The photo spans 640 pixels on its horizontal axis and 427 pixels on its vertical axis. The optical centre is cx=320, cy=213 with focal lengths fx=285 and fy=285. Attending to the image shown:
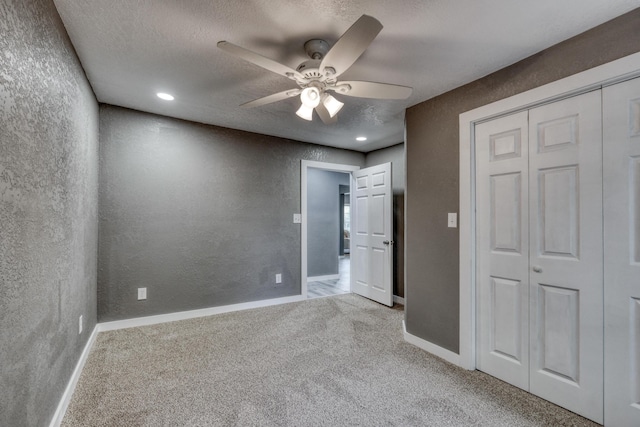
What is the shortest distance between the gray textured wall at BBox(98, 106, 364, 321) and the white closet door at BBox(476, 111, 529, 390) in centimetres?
246

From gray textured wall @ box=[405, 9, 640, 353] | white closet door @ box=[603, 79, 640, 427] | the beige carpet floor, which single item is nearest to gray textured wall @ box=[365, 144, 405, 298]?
the beige carpet floor

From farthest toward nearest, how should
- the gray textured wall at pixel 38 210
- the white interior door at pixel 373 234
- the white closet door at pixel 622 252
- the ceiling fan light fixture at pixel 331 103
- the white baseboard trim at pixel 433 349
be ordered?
the white interior door at pixel 373 234
the white baseboard trim at pixel 433 349
the ceiling fan light fixture at pixel 331 103
the white closet door at pixel 622 252
the gray textured wall at pixel 38 210

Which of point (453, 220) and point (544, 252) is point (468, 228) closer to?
point (453, 220)

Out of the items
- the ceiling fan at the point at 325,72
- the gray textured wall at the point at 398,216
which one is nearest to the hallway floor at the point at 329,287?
the gray textured wall at the point at 398,216

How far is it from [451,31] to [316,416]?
2.45 metres

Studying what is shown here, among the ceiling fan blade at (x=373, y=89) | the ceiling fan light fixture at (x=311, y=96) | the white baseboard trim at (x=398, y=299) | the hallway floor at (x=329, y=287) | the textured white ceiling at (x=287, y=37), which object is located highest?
the textured white ceiling at (x=287, y=37)

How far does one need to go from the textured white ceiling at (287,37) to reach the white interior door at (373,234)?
148cm

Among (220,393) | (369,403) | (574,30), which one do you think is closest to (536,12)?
(574,30)

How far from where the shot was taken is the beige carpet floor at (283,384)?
5.61 ft

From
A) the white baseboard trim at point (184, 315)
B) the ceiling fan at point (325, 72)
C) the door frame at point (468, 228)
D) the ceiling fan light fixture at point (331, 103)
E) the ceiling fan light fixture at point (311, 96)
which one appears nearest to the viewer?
the ceiling fan at point (325, 72)

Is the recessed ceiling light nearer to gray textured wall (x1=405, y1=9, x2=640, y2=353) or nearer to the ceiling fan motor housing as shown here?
the ceiling fan motor housing

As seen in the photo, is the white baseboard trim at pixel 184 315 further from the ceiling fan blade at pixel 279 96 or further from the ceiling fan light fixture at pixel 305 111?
the ceiling fan light fixture at pixel 305 111

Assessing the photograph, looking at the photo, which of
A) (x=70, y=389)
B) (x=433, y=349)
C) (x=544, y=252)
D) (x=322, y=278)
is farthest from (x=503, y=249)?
(x=322, y=278)

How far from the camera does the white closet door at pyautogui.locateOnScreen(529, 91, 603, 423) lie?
66.6 inches
